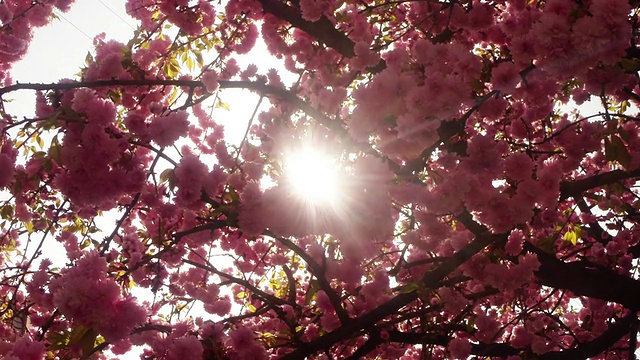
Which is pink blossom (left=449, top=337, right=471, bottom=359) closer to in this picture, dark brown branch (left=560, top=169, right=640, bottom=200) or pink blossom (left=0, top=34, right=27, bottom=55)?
dark brown branch (left=560, top=169, right=640, bottom=200)

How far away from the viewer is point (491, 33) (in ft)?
13.6

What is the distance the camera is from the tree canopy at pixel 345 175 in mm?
2273

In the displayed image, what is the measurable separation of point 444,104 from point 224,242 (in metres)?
3.35

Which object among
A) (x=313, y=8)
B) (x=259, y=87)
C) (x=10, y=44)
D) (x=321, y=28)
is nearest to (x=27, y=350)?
(x=259, y=87)

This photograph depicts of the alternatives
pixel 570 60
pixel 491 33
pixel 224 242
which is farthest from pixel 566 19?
pixel 224 242

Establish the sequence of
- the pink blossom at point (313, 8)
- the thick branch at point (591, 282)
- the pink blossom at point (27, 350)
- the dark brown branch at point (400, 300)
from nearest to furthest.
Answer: the pink blossom at point (27, 350) < the dark brown branch at point (400, 300) < the thick branch at point (591, 282) < the pink blossom at point (313, 8)

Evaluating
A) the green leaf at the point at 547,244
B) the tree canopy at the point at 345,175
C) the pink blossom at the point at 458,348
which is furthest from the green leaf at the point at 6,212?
the green leaf at the point at 547,244

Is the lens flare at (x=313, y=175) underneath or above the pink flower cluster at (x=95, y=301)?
above

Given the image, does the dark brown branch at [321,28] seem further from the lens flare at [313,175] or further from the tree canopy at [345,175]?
the lens flare at [313,175]

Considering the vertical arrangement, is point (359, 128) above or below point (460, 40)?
below

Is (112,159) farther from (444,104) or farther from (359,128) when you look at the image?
(444,104)

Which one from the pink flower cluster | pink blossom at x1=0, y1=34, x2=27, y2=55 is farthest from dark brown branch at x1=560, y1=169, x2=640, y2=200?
pink blossom at x1=0, y1=34, x2=27, y2=55

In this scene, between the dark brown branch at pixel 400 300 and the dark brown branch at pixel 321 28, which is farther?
the dark brown branch at pixel 321 28

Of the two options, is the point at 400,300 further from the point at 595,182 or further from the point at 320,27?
the point at 320,27
